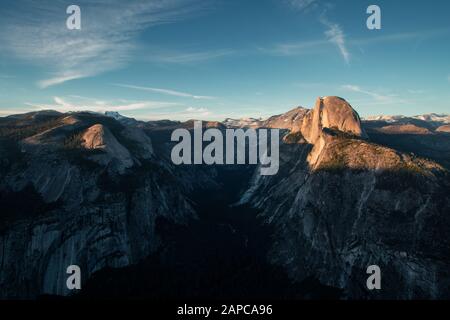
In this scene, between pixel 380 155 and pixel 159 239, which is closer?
pixel 380 155

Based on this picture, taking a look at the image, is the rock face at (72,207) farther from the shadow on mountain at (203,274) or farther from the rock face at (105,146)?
the shadow on mountain at (203,274)

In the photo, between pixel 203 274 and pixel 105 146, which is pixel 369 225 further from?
pixel 105 146

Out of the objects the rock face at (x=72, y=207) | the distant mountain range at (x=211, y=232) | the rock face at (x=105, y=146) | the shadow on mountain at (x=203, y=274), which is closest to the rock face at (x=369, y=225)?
the distant mountain range at (x=211, y=232)

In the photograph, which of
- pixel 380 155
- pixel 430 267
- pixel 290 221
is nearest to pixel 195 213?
pixel 290 221

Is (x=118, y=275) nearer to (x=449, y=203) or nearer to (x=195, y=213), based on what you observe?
(x=195, y=213)

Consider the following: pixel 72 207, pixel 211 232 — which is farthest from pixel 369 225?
pixel 72 207

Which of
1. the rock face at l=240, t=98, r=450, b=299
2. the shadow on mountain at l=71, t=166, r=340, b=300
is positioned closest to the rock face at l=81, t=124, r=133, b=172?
the shadow on mountain at l=71, t=166, r=340, b=300
